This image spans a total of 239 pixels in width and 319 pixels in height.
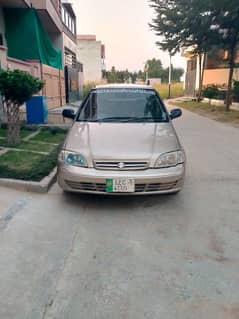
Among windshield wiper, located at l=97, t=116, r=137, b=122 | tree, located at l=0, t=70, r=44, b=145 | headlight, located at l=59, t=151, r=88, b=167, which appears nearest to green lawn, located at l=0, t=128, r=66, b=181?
tree, located at l=0, t=70, r=44, b=145

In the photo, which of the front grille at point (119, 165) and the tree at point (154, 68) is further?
the tree at point (154, 68)

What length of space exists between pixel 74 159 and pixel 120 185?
71cm

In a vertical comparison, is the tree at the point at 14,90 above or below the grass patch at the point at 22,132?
above

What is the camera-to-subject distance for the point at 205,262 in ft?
9.40

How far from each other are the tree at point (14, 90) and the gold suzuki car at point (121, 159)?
249cm

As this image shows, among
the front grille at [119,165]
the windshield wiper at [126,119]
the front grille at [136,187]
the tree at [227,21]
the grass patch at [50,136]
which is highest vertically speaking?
the tree at [227,21]

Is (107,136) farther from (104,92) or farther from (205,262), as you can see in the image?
(205,262)

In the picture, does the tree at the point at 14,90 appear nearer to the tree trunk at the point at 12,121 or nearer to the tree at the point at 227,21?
the tree trunk at the point at 12,121

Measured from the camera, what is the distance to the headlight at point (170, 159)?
386cm

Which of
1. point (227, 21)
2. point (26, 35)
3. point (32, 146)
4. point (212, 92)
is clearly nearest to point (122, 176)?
point (32, 146)

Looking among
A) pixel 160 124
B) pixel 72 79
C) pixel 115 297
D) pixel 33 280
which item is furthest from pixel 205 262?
pixel 72 79

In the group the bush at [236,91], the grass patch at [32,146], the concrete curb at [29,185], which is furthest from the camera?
the bush at [236,91]

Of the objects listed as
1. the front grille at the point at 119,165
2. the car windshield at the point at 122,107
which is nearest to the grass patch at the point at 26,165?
the car windshield at the point at 122,107

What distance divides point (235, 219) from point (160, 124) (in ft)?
6.00
